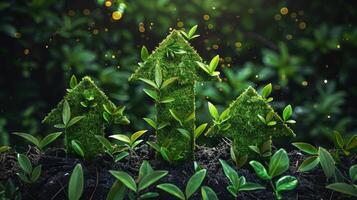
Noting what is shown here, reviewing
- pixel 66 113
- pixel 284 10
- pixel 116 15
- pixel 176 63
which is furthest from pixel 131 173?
pixel 284 10

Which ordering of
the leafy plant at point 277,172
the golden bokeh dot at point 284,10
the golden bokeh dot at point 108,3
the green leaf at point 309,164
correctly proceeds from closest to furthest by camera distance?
the leafy plant at point 277,172 → the green leaf at point 309,164 → the golden bokeh dot at point 108,3 → the golden bokeh dot at point 284,10

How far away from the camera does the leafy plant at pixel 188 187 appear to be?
1566mm

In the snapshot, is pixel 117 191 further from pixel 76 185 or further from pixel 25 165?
pixel 25 165

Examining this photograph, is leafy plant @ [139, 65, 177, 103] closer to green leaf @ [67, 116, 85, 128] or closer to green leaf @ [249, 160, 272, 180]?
green leaf @ [67, 116, 85, 128]

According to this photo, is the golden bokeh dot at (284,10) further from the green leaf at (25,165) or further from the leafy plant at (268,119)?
the green leaf at (25,165)

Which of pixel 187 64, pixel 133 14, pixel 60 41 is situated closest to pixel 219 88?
pixel 133 14

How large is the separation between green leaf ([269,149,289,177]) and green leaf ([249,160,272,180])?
0.03 metres

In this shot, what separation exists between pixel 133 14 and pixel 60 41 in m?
0.48

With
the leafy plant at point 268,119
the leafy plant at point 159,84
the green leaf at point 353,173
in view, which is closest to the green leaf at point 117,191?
the leafy plant at point 159,84

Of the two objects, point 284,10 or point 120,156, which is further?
point 284,10

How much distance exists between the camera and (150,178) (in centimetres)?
159

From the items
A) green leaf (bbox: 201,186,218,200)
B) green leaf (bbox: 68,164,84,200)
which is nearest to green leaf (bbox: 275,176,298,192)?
green leaf (bbox: 201,186,218,200)

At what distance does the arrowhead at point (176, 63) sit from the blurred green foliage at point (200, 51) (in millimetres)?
1075

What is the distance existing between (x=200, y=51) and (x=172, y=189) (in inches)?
70.3
